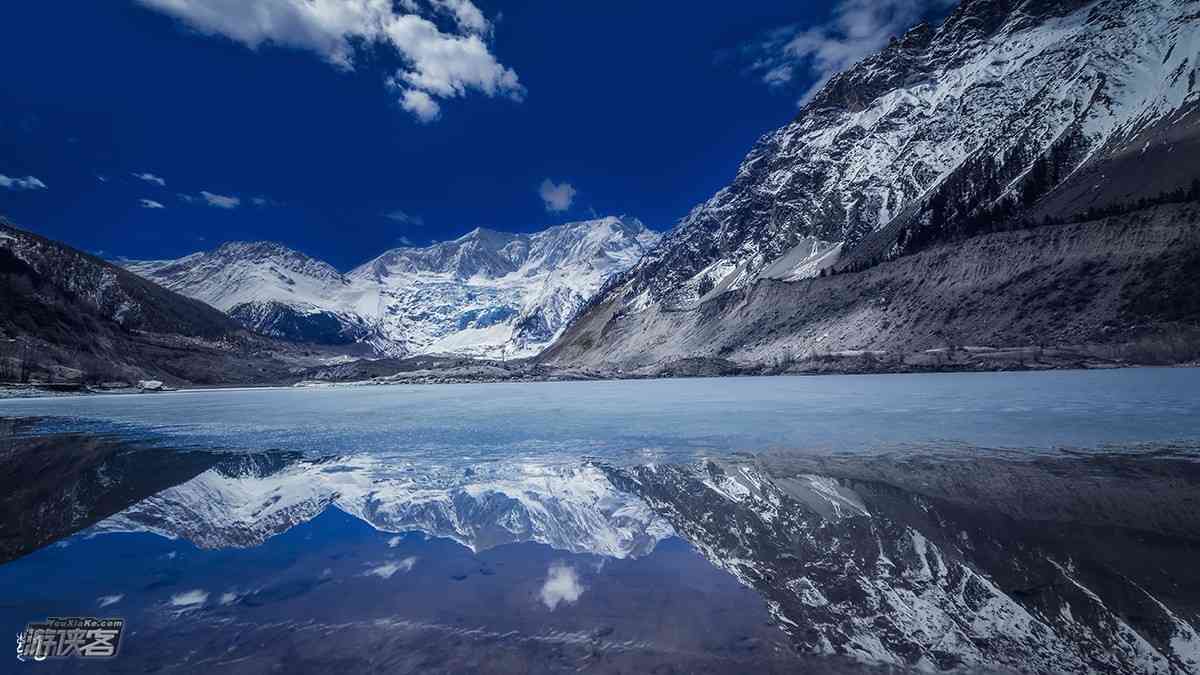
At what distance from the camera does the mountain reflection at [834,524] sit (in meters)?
6.45

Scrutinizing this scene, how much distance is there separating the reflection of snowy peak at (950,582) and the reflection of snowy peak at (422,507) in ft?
5.68

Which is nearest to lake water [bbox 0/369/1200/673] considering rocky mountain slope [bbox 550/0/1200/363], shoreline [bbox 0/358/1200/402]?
shoreline [bbox 0/358/1200/402]

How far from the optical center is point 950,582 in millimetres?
7812

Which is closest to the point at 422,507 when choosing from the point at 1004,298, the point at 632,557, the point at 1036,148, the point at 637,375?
the point at 632,557

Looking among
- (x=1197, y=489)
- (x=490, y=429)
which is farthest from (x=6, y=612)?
(x=490, y=429)

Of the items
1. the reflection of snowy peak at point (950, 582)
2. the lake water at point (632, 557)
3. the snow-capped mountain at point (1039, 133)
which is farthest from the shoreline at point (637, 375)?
the reflection of snowy peak at point (950, 582)

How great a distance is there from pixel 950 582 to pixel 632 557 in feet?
15.0

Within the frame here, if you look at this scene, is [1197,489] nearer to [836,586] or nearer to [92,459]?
[836,586]

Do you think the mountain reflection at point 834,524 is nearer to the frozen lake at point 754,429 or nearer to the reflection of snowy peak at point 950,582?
the reflection of snowy peak at point 950,582

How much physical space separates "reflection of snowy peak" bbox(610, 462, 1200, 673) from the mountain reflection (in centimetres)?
3

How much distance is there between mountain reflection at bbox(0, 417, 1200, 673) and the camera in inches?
254

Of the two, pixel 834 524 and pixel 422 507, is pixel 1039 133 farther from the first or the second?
pixel 422 507

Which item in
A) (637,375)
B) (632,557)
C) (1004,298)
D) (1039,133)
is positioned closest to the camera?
(632,557)

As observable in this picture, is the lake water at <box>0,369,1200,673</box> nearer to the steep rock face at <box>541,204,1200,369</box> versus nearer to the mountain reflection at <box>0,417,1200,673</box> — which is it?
the mountain reflection at <box>0,417,1200,673</box>
